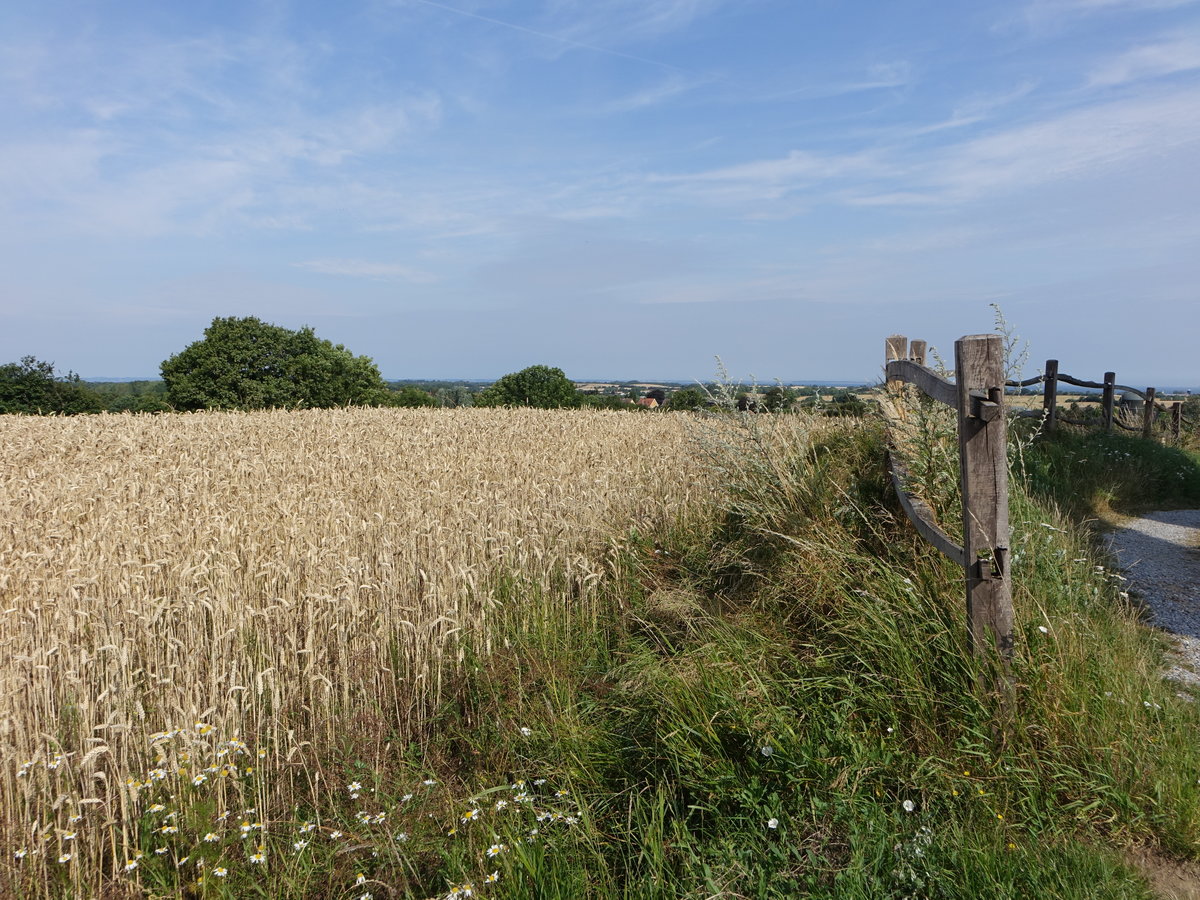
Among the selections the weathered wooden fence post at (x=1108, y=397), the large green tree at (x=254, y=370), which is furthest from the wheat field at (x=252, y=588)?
the large green tree at (x=254, y=370)

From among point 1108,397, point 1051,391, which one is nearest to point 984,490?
point 1051,391

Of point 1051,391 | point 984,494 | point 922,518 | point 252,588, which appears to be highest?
point 1051,391

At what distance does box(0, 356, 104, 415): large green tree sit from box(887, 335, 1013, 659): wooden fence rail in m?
40.8

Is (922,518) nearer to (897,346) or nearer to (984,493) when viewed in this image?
(984,493)

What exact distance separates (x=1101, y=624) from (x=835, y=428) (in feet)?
13.7

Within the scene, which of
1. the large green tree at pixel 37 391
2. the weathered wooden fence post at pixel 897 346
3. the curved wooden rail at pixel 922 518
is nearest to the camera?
the curved wooden rail at pixel 922 518

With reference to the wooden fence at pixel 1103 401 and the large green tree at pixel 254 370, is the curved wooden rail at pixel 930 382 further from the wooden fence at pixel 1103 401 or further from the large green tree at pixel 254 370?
the large green tree at pixel 254 370

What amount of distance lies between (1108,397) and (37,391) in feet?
140

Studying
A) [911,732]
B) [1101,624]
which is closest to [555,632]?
[911,732]

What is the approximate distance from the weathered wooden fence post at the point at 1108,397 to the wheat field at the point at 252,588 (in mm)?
12199

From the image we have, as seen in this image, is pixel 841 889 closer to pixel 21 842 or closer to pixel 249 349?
pixel 21 842

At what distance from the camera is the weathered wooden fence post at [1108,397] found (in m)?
16.7

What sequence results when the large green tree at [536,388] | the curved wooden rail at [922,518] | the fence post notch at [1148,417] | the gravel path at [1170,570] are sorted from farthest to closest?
the large green tree at [536,388]
the fence post notch at [1148,417]
the gravel path at [1170,570]
the curved wooden rail at [922,518]

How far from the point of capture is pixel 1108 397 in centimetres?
1695
